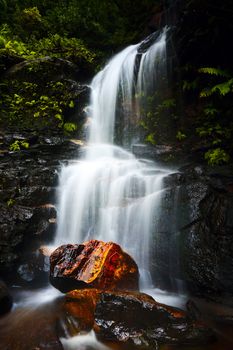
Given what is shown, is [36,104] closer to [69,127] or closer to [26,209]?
[69,127]

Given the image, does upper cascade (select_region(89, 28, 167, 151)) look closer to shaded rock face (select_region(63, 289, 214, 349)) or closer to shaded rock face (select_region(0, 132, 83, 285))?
shaded rock face (select_region(0, 132, 83, 285))

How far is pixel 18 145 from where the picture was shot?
27.2 ft

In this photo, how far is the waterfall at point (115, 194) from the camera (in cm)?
598

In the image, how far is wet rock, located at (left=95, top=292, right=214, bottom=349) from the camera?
353 cm

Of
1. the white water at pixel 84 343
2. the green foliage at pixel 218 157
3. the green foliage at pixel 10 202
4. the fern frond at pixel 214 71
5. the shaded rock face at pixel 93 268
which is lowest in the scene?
the white water at pixel 84 343

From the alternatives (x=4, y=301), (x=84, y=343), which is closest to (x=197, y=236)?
(x=84, y=343)

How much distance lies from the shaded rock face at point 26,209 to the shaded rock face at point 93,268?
32.0 inches

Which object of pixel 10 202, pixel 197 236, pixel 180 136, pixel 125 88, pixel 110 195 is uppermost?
→ pixel 125 88

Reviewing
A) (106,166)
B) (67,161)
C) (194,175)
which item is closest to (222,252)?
(194,175)

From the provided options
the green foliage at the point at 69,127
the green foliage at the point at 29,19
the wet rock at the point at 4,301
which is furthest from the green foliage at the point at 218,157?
the green foliage at the point at 29,19

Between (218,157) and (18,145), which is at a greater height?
(18,145)

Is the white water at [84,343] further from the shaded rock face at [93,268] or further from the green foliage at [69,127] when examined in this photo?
the green foliage at [69,127]

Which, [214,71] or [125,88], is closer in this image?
[214,71]

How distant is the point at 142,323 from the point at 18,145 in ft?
20.1
